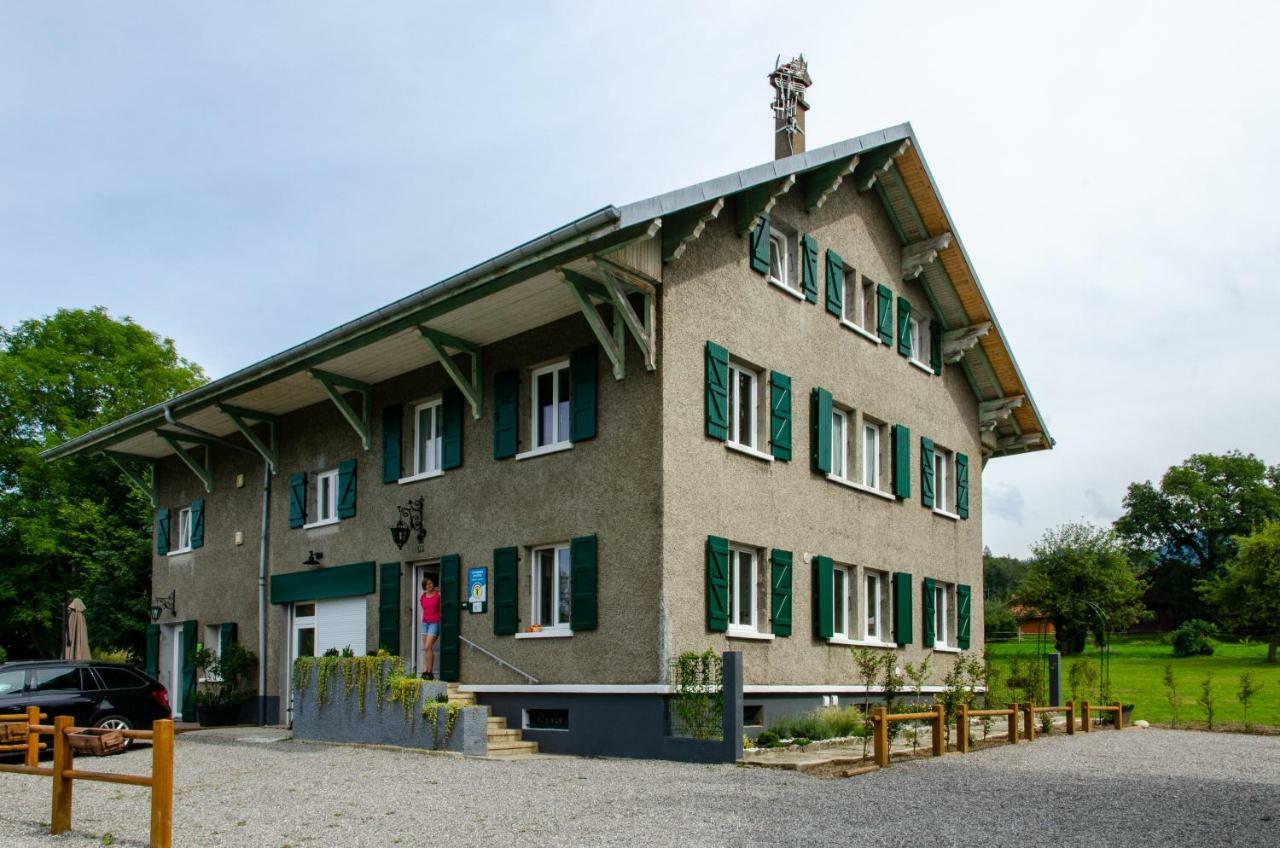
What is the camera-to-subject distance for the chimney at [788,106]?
2062 centimetres

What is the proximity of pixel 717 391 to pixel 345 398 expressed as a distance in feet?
24.7

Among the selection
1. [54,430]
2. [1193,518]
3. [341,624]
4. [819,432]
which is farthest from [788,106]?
[1193,518]

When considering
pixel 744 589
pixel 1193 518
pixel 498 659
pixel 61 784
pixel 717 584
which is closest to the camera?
pixel 61 784

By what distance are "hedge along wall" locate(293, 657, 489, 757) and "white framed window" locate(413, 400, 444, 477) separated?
3.31 m

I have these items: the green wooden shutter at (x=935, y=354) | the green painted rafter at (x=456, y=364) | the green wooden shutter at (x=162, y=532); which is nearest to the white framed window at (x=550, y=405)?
the green painted rafter at (x=456, y=364)

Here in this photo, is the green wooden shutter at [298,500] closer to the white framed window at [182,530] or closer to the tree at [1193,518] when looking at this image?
the white framed window at [182,530]

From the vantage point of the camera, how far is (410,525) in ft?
60.4

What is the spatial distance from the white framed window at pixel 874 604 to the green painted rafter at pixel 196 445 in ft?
43.3

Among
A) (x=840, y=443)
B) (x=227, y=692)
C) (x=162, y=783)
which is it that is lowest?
(x=227, y=692)

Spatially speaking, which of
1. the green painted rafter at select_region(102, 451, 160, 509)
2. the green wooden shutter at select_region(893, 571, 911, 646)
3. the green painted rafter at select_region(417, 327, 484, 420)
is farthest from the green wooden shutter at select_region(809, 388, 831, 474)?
the green painted rafter at select_region(102, 451, 160, 509)

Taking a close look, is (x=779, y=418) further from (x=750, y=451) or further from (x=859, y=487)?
(x=859, y=487)

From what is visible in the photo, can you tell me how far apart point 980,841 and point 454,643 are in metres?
10.2

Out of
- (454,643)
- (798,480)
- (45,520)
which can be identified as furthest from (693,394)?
(45,520)

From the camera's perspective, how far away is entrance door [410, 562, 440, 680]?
18156 mm
